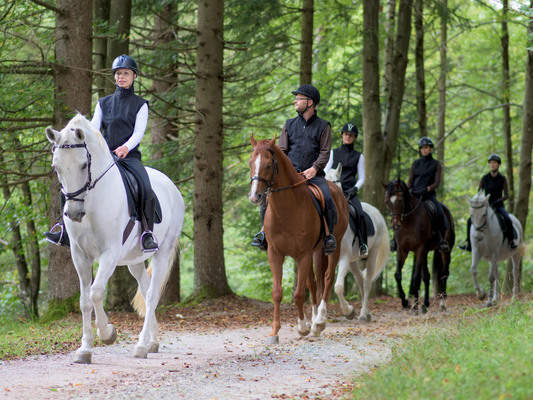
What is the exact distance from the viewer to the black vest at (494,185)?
549 inches

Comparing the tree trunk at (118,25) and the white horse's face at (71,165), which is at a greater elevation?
the tree trunk at (118,25)

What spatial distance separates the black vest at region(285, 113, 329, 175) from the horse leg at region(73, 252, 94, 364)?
354 cm

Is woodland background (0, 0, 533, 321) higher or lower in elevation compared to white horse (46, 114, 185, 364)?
higher

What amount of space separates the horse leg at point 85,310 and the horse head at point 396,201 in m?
6.94

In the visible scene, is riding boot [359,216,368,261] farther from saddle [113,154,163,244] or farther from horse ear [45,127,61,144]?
horse ear [45,127,61,144]

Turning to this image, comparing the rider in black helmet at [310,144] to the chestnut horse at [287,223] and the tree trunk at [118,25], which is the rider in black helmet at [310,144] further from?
the tree trunk at [118,25]

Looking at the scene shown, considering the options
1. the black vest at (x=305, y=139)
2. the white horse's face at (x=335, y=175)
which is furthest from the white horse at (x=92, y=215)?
the white horse's face at (x=335, y=175)

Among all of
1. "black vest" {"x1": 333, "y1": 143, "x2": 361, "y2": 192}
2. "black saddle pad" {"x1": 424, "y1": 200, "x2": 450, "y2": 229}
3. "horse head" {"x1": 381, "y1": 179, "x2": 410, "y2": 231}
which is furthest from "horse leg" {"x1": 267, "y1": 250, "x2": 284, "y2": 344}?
"black saddle pad" {"x1": 424, "y1": 200, "x2": 450, "y2": 229}

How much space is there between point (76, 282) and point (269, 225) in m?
4.36

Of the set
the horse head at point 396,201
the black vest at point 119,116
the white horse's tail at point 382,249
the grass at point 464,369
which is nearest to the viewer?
the grass at point 464,369

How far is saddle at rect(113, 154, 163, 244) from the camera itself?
250 inches

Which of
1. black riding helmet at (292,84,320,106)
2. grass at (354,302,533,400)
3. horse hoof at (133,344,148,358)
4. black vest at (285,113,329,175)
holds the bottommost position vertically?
horse hoof at (133,344,148,358)

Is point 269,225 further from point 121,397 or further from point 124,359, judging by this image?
point 121,397

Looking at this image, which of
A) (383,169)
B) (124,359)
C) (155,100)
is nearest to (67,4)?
(155,100)
